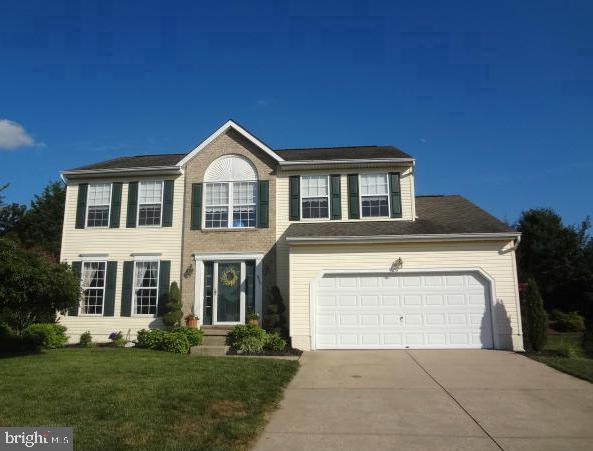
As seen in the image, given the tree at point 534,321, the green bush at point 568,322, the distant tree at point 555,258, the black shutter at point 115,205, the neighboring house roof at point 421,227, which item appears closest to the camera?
the tree at point 534,321

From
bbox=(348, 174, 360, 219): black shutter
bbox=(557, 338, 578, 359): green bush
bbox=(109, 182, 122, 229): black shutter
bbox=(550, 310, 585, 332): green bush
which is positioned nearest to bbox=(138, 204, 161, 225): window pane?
bbox=(109, 182, 122, 229): black shutter

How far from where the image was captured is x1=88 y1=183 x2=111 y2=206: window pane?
17.0 m

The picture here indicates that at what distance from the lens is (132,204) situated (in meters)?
16.8

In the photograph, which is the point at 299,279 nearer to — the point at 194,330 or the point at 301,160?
the point at 194,330

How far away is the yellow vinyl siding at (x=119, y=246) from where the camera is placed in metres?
15.9

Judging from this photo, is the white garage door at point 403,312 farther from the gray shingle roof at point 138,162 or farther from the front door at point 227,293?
the gray shingle roof at point 138,162

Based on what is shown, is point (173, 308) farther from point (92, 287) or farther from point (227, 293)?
point (92, 287)

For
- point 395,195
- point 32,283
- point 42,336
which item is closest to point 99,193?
point 42,336

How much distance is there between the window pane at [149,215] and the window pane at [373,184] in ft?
25.4

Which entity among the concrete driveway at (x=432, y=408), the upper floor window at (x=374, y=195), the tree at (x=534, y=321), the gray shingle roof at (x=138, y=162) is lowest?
the concrete driveway at (x=432, y=408)

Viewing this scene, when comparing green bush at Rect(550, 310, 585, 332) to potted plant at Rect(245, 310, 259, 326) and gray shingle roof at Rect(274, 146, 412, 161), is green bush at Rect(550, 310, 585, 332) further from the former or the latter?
potted plant at Rect(245, 310, 259, 326)

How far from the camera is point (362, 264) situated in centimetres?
1413

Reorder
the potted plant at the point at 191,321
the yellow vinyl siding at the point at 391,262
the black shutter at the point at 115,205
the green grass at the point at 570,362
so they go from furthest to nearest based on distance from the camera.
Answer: the black shutter at the point at 115,205, the potted plant at the point at 191,321, the yellow vinyl siding at the point at 391,262, the green grass at the point at 570,362

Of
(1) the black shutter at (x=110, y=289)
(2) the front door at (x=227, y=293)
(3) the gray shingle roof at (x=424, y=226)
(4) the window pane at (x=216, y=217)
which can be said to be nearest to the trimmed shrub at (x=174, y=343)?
(2) the front door at (x=227, y=293)
